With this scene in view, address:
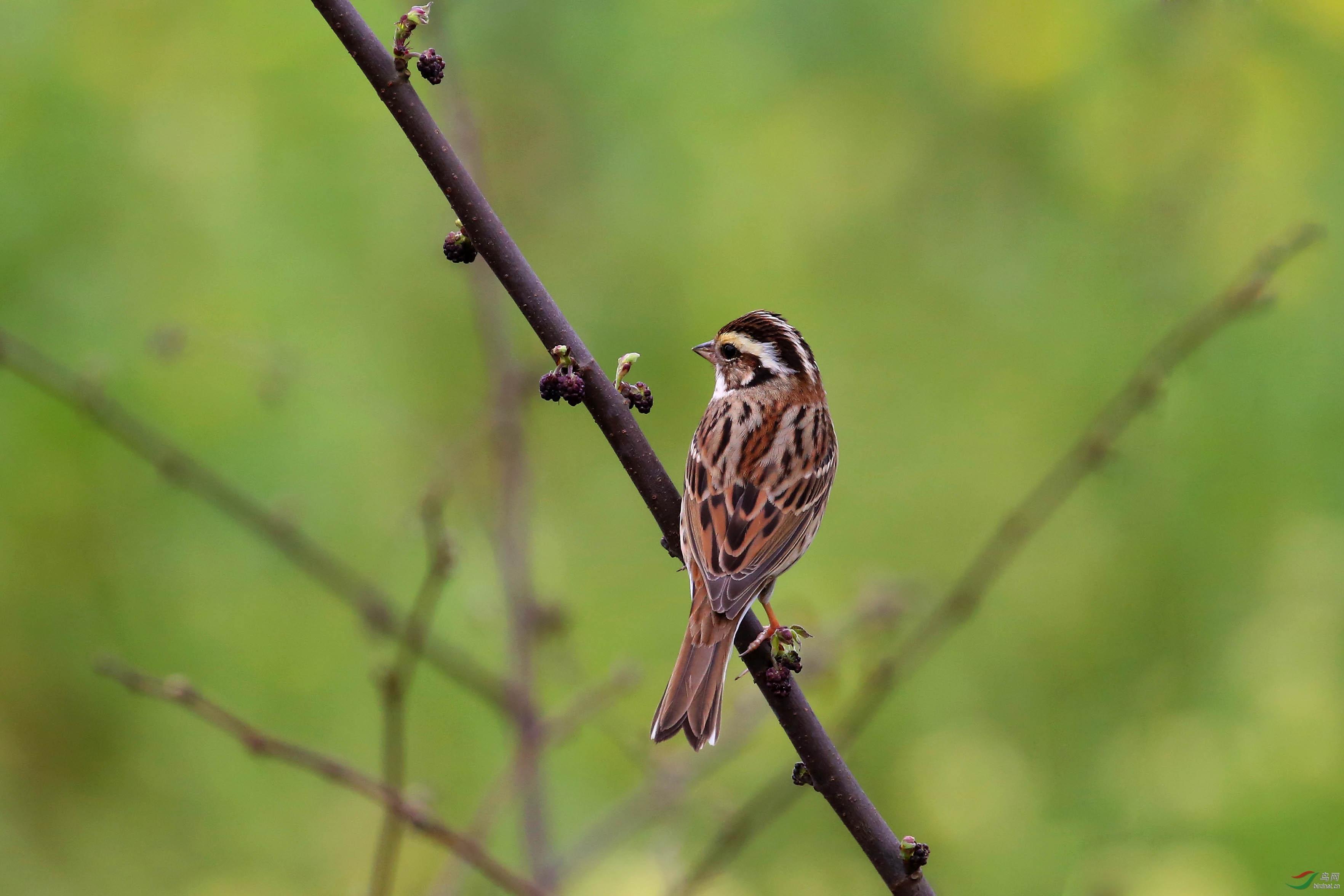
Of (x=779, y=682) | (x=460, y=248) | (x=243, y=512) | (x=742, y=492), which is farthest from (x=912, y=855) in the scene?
(x=243, y=512)

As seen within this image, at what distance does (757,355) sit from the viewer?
15.5 ft

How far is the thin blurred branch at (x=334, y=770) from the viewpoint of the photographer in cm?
300

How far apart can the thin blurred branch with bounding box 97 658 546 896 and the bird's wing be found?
962mm

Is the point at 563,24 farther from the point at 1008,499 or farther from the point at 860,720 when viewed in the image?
the point at 860,720

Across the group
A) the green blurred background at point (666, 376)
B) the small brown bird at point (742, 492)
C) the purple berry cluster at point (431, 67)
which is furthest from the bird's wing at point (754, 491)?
the purple berry cluster at point (431, 67)

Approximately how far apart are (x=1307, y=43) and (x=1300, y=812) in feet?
16.6

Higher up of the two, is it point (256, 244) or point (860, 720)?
point (256, 244)

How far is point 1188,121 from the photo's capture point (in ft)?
26.8

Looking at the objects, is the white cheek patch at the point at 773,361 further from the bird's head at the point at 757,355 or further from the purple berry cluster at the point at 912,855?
the purple berry cluster at the point at 912,855

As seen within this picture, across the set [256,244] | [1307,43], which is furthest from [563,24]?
[1307,43]

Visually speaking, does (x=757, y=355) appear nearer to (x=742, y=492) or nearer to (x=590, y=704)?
(x=742, y=492)

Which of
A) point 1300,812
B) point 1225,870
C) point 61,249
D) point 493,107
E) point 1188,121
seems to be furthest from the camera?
point 493,107

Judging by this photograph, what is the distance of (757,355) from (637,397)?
1944mm

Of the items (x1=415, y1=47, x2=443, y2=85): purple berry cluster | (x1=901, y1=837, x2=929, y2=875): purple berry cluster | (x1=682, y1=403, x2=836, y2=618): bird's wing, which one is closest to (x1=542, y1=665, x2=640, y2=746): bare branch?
(x1=682, y1=403, x2=836, y2=618): bird's wing
